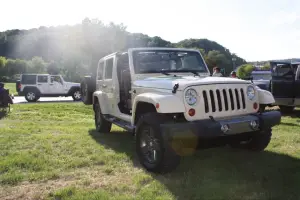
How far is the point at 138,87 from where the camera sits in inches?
206

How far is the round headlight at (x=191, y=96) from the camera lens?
13.7ft

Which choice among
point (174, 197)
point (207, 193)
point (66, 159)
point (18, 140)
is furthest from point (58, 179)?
point (18, 140)

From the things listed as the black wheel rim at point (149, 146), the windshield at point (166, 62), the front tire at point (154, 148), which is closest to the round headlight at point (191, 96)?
the front tire at point (154, 148)

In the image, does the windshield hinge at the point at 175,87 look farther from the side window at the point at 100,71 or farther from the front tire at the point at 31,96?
the front tire at the point at 31,96

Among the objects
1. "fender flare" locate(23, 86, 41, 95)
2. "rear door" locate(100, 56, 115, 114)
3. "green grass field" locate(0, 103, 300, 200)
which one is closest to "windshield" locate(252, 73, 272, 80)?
"green grass field" locate(0, 103, 300, 200)

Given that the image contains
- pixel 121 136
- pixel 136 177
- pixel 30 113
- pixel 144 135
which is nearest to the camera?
pixel 136 177

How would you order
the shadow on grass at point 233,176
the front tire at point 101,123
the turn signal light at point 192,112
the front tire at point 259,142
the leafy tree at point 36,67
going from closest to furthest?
the shadow on grass at point 233,176
the turn signal light at point 192,112
the front tire at point 259,142
the front tire at point 101,123
the leafy tree at point 36,67

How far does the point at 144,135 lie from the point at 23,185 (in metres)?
1.79

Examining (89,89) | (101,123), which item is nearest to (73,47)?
(89,89)

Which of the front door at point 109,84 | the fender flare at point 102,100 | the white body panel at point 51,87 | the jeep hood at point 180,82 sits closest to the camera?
the jeep hood at point 180,82

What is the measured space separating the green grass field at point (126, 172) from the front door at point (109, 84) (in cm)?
78

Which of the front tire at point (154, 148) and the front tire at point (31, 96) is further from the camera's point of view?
the front tire at point (31, 96)

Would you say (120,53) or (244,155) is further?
(120,53)

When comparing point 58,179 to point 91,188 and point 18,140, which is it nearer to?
point 91,188
